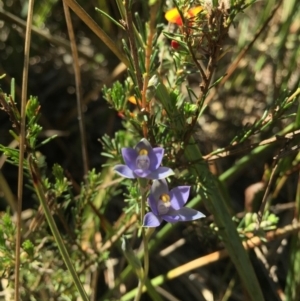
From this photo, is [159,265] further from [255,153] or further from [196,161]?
[196,161]

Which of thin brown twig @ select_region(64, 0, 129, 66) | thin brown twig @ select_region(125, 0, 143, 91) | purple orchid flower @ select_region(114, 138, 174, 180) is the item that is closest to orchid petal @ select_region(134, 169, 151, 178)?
purple orchid flower @ select_region(114, 138, 174, 180)

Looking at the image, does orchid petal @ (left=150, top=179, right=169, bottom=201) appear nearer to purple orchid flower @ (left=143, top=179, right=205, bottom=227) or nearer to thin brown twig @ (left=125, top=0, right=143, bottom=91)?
purple orchid flower @ (left=143, top=179, right=205, bottom=227)

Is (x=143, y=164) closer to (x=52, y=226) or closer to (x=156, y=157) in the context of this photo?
(x=156, y=157)

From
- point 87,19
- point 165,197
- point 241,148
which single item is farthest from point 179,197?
point 87,19

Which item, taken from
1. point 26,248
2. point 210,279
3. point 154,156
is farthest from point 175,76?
point 210,279

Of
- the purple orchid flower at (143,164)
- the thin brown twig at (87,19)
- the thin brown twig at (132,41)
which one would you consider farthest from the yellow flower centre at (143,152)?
the thin brown twig at (87,19)

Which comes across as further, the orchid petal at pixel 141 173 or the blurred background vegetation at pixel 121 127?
the blurred background vegetation at pixel 121 127

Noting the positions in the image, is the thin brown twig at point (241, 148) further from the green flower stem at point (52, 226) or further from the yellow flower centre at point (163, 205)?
the green flower stem at point (52, 226)
